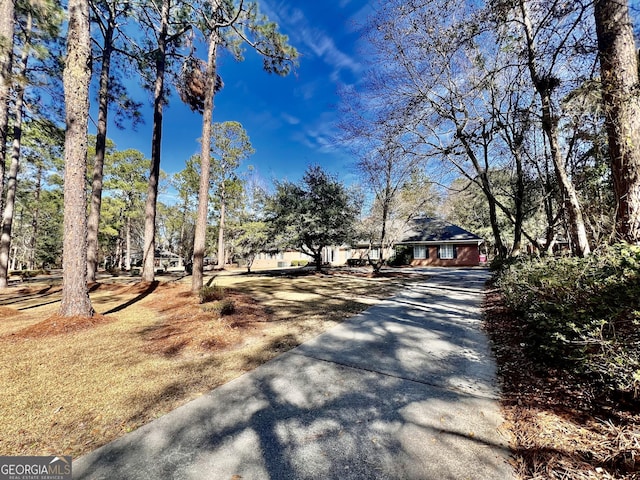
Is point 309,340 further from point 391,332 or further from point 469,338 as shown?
point 469,338

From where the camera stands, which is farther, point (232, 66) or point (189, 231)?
point (189, 231)

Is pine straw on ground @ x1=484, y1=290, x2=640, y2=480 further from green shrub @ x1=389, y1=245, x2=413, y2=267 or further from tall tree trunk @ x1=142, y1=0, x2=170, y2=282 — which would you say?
green shrub @ x1=389, y1=245, x2=413, y2=267

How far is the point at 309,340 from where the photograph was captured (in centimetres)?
495

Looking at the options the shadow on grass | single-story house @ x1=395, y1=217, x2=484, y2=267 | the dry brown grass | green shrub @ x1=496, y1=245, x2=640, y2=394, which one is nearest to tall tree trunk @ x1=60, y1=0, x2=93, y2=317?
the dry brown grass

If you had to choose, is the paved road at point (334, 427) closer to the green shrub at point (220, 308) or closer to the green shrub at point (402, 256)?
the green shrub at point (220, 308)

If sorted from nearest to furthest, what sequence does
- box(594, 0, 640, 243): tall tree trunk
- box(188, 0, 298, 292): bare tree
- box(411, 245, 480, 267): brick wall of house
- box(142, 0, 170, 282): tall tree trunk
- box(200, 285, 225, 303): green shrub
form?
box(594, 0, 640, 243): tall tree trunk
box(200, 285, 225, 303): green shrub
box(188, 0, 298, 292): bare tree
box(142, 0, 170, 282): tall tree trunk
box(411, 245, 480, 267): brick wall of house

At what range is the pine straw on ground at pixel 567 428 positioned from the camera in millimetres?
1820

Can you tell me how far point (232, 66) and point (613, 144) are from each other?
474 inches

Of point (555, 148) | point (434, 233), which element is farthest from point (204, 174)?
point (434, 233)

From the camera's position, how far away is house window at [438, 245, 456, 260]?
27.3 metres

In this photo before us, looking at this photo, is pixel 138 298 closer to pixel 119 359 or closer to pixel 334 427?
pixel 119 359

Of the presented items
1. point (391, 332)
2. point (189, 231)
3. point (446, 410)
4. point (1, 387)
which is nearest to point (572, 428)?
point (446, 410)

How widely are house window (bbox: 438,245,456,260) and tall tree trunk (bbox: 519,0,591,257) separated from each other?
906 inches

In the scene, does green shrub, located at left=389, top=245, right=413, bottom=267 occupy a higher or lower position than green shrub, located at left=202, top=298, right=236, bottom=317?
higher
